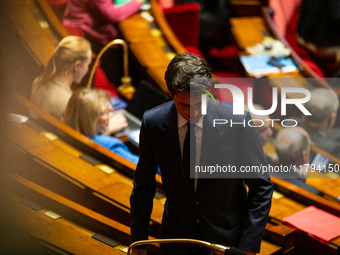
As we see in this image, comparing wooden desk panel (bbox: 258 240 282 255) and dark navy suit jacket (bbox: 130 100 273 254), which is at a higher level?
dark navy suit jacket (bbox: 130 100 273 254)

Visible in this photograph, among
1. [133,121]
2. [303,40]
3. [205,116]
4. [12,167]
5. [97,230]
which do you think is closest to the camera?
[205,116]

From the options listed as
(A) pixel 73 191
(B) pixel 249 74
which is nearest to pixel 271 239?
(A) pixel 73 191

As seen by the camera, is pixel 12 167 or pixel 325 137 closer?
pixel 12 167

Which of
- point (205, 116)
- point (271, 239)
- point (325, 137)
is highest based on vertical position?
point (205, 116)

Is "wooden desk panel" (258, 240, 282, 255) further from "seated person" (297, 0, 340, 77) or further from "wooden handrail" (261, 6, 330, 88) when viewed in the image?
"seated person" (297, 0, 340, 77)

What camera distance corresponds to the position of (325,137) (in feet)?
9.70

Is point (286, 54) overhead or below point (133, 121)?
below

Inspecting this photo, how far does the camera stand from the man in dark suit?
1248 mm

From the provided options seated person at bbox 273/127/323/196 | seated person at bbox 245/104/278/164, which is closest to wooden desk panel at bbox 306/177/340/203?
seated person at bbox 273/127/323/196

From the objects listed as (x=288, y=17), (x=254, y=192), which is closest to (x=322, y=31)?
(x=288, y=17)

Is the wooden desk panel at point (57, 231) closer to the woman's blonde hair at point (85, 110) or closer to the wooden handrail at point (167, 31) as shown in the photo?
the woman's blonde hair at point (85, 110)

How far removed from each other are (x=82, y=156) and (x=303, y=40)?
3917 millimetres

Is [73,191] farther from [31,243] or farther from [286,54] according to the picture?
[286,54]

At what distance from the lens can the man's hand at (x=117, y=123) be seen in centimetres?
269
